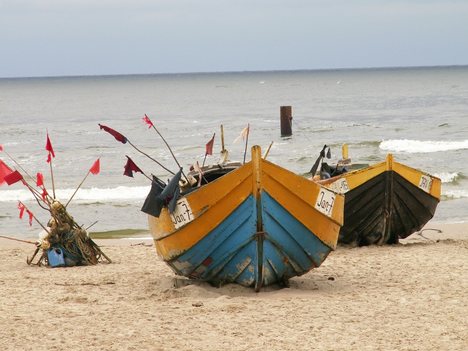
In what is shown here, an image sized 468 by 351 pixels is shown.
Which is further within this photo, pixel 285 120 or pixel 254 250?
pixel 285 120

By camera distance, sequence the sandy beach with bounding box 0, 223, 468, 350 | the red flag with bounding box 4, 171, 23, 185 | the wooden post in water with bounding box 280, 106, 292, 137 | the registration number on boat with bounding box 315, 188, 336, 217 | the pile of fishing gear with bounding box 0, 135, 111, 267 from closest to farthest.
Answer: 1. the sandy beach with bounding box 0, 223, 468, 350
2. the registration number on boat with bounding box 315, 188, 336, 217
3. the red flag with bounding box 4, 171, 23, 185
4. the pile of fishing gear with bounding box 0, 135, 111, 267
5. the wooden post in water with bounding box 280, 106, 292, 137

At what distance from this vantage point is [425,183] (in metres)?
15.1

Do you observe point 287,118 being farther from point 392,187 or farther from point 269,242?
point 269,242

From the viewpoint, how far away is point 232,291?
1047 cm

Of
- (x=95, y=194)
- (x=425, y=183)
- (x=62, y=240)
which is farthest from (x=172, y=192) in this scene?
(x=95, y=194)

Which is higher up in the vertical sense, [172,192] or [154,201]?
[172,192]

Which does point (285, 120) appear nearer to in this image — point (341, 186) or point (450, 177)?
point (450, 177)

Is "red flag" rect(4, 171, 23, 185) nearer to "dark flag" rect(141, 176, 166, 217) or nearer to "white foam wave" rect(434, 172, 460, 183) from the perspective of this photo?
"dark flag" rect(141, 176, 166, 217)

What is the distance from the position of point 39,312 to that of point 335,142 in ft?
107

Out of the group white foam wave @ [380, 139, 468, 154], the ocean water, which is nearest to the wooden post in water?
the ocean water

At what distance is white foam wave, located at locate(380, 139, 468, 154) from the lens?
37062mm

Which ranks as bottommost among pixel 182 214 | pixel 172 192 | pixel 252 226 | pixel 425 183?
pixel 425 183

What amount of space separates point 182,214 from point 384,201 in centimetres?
528

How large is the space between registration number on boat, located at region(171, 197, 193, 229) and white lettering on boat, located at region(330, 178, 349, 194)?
4.53 meters
